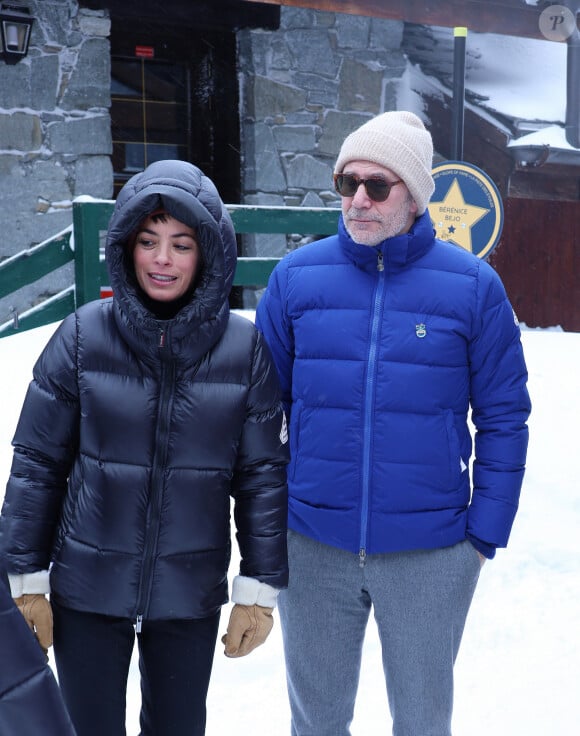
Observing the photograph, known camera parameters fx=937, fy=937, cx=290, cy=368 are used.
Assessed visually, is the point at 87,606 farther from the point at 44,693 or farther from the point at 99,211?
the point at 99,211

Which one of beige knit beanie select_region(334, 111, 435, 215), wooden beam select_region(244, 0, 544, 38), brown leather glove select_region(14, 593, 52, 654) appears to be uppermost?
wooden beam select_region(244, 0, 544, 38)

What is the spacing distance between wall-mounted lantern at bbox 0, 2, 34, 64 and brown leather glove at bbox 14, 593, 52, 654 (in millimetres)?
6623

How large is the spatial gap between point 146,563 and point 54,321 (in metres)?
4.49

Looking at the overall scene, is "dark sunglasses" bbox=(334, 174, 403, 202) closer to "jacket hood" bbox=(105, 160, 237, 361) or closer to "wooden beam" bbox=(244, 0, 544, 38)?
"jacket hood" bbox=(105, 160, 237, 361)

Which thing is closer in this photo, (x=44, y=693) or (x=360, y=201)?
(x=44, y=693)

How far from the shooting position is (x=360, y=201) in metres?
2.33

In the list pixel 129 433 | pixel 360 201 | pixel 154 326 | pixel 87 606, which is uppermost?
pixel 360 201

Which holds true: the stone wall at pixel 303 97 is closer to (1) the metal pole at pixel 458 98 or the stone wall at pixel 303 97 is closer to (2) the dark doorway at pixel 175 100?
(2) the dark doorway at pixel 175 100

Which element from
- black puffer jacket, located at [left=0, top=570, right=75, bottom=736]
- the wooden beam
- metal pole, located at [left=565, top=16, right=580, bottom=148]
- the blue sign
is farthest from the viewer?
metal pole, located at [left=565, top=16, right=580, bottom=148]

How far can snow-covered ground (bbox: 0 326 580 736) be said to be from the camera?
3.39 meters

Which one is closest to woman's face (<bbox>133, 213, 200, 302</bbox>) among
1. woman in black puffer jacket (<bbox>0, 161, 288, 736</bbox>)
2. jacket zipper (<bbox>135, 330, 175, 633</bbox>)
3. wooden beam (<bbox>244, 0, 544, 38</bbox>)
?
woman in black puffer jacket (<bbox>0, 161, 288, 736</bbox>)

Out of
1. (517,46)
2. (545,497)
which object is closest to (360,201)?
(545,497)

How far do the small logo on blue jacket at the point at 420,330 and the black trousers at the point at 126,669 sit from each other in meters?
0.83

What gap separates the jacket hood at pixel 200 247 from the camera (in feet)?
6.64
